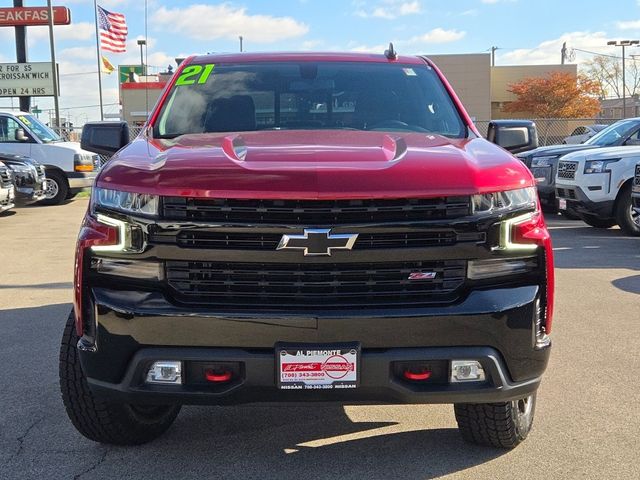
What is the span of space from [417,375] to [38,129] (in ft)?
54.7

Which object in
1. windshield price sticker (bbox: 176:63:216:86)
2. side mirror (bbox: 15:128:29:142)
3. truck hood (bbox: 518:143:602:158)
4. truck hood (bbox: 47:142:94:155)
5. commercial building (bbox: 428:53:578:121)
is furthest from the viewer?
commercial building (bbox: 428:53:578:121)

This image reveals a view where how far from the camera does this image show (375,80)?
4.50 meters

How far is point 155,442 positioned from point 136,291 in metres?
1.13

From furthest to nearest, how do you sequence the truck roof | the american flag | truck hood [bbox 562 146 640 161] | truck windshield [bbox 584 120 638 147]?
the american flag < truck windshield [bbox 584 120 638 147] < truck hood [bbox 562 146 640 161] < the truck roof

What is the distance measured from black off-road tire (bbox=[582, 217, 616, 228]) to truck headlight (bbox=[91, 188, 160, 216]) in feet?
34.2

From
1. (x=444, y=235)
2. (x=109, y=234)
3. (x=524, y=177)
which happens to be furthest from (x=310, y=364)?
(x=524, y=177)

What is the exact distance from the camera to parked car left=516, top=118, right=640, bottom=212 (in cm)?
1268

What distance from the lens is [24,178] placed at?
14.2 meters

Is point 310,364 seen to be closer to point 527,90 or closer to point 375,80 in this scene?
point 375,80

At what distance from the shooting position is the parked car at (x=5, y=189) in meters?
12.9

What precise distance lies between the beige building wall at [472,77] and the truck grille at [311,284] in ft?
160

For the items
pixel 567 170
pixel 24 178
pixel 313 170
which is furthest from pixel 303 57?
pixel 24 178

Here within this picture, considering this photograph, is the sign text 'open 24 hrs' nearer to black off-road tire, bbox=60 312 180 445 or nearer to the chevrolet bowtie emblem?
black off-road tire, bbox=60 312 180 445

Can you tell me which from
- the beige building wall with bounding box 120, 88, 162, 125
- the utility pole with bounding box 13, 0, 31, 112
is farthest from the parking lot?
the beige building wall with bounding box 120, 88, 162, 125
